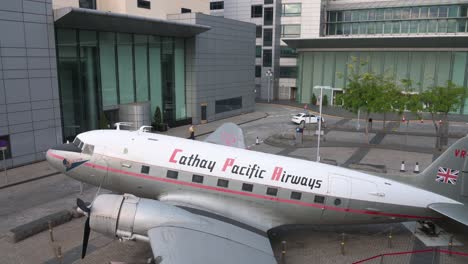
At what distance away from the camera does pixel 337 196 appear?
16172 millimetres

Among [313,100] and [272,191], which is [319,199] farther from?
[313,100]

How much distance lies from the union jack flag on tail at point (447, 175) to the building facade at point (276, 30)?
206ft

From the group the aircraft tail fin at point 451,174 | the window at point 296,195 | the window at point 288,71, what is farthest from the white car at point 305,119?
the window at point 296,195

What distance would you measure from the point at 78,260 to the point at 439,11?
7117cm

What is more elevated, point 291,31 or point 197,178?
point 291,31

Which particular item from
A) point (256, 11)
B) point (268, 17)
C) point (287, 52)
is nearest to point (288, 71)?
point (287, 52)

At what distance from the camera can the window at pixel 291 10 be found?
76.4 metres

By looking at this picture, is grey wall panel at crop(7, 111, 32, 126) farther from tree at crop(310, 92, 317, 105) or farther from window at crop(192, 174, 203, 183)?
tree at crop(310, 92, 317, 105)

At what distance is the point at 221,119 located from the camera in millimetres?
54000

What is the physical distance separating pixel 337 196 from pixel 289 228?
429 centimetres

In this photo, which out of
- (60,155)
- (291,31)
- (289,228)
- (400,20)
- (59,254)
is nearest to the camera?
(59,254)

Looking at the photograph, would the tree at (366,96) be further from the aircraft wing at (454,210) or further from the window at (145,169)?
the window at (145,169)

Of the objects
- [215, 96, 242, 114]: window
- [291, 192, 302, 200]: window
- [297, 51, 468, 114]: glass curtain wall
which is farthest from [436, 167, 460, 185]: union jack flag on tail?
[297, 51, 468, 114]: glass curtain wall

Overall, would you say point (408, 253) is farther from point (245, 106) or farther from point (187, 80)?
point (245, 106)
